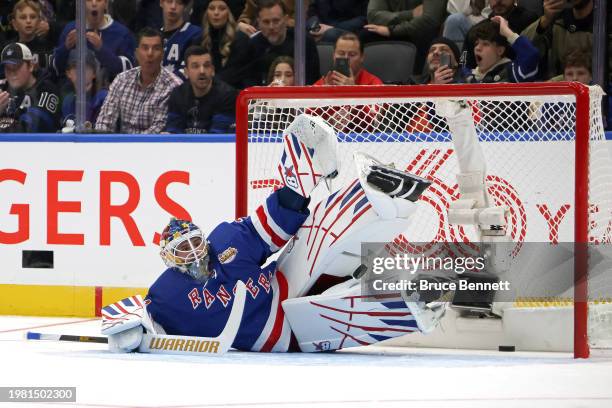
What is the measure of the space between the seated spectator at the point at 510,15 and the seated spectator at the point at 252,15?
0.90 m

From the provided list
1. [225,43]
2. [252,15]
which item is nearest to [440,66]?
[252,15]

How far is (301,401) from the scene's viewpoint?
136 inches

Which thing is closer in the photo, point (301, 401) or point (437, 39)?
point (301, 401)

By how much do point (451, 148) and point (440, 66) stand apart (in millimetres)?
506

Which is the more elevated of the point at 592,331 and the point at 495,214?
the point at 495,214

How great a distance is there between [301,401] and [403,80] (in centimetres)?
267

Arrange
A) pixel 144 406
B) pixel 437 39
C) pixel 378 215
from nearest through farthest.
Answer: pixel 144 406 < pixel 378 215 < pixel 437 39

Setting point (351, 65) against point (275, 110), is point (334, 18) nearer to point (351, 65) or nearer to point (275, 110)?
point (351, 65)

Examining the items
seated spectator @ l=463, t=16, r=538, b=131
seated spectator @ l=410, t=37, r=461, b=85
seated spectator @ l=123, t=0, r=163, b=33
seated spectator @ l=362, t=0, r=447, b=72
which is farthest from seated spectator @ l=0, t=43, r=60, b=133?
seated spectator @ l=463, t=16, r=538, b=131

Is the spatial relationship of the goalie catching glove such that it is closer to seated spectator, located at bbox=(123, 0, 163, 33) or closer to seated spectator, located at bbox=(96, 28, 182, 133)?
seated spectator, located at bbox=(96, 28, 182, 133)

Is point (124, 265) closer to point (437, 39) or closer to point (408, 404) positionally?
point (437, 39)

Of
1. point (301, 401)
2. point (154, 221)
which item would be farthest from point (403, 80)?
point (301, 401)

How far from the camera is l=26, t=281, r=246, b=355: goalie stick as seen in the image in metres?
4.61

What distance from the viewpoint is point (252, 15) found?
611 centimetres
